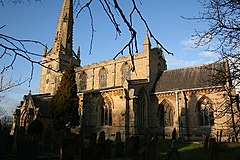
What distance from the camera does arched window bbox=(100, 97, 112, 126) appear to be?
25719 mm

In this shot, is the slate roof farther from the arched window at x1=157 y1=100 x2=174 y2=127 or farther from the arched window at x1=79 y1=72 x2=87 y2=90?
the arched window at x1=79 y1=72 x2=87 y2=90

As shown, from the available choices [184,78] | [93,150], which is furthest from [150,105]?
[93,150]

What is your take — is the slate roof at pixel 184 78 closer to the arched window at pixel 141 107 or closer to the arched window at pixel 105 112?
the arched window at pixel 141 107

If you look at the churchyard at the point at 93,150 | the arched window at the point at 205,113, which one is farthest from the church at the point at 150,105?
the churchyard at the point at 93,150

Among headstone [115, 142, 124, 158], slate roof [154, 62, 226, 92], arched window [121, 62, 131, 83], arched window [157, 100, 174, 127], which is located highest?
arched window [121, 62, 131, 83]

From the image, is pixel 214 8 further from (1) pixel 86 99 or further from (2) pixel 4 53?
(1) pixel 86 99

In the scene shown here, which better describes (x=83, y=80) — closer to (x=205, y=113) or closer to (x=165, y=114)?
(x=165, y=114)

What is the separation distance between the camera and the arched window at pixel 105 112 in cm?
2572

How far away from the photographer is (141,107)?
1011 inches

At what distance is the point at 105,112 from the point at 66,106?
5245 mm

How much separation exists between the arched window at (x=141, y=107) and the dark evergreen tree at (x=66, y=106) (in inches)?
276

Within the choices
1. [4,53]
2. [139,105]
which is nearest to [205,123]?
[139,105]

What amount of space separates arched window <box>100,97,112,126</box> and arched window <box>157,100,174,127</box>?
5747mm

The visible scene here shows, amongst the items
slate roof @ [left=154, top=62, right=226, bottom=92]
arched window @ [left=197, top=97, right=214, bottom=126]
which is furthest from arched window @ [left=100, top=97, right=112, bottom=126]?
arched window @ [left=197, top=97, right=214, bottom=126]
